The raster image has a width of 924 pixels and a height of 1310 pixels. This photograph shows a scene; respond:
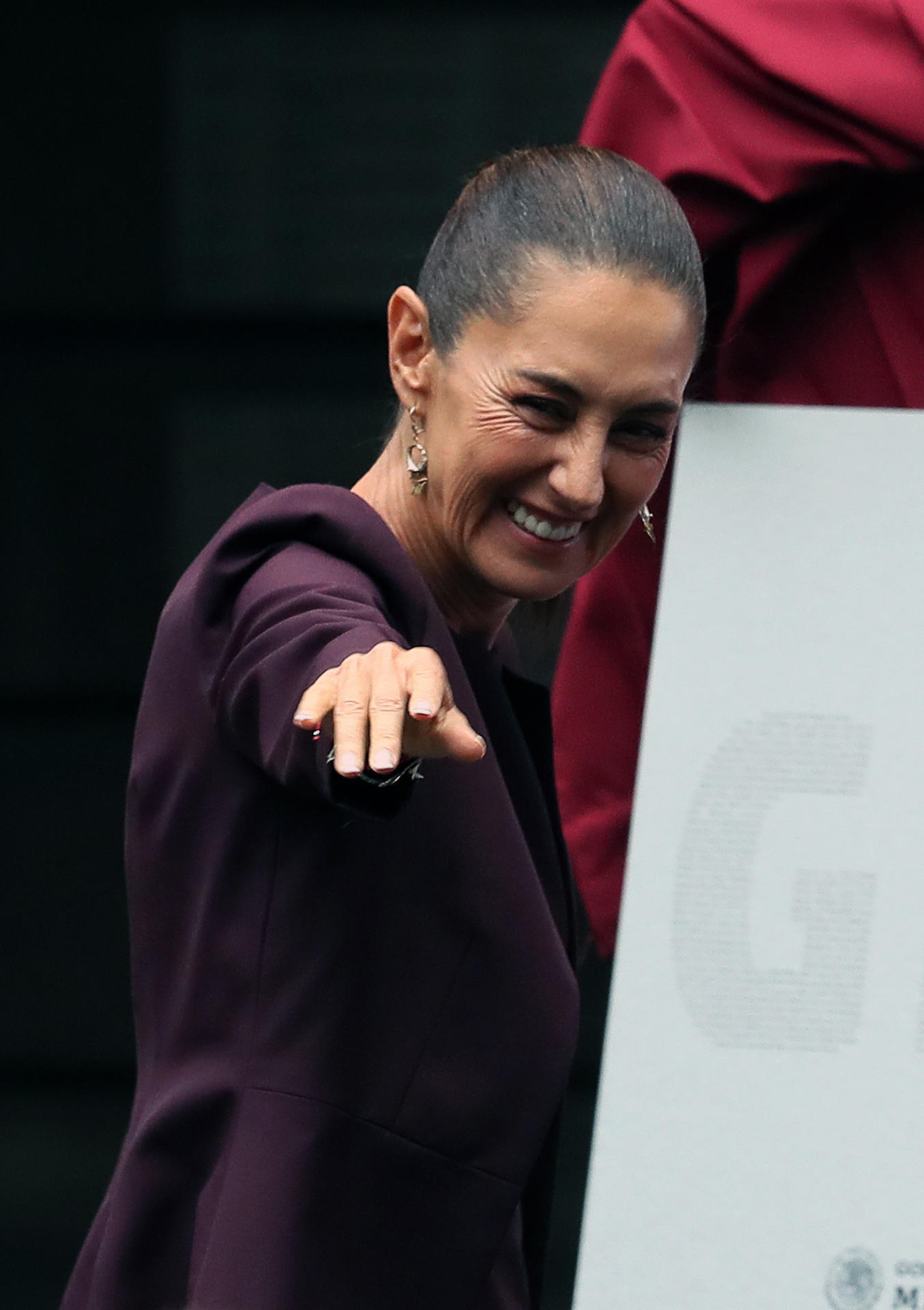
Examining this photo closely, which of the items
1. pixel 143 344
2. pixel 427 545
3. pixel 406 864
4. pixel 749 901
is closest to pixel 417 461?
pixel 427 545

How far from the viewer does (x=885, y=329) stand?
1.33 m

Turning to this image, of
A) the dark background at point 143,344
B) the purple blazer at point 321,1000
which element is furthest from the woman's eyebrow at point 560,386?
the dark background at point 143,344

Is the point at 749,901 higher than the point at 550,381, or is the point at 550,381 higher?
the point at 550,381

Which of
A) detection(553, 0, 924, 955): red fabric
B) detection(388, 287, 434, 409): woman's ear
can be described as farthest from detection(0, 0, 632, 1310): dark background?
detection(388, 287, 434, 409): woman's ear

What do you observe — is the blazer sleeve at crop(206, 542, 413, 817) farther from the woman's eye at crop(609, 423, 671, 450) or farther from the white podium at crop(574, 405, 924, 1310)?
the white podium at crop(574, 405, 924, 1310)

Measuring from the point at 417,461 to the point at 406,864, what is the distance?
0.70 ft

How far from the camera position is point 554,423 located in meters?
1.01

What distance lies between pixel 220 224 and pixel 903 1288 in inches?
65.7

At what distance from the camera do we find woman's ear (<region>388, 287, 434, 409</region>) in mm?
1062

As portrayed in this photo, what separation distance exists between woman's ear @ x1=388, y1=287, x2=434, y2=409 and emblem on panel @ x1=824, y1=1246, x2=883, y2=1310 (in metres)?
0.54

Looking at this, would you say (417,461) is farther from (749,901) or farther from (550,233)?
(749,901)

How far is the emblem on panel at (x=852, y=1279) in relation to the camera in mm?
1165

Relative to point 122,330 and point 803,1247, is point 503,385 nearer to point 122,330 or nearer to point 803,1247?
point 803,1247

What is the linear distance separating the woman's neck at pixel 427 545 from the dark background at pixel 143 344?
1372 millimetres
